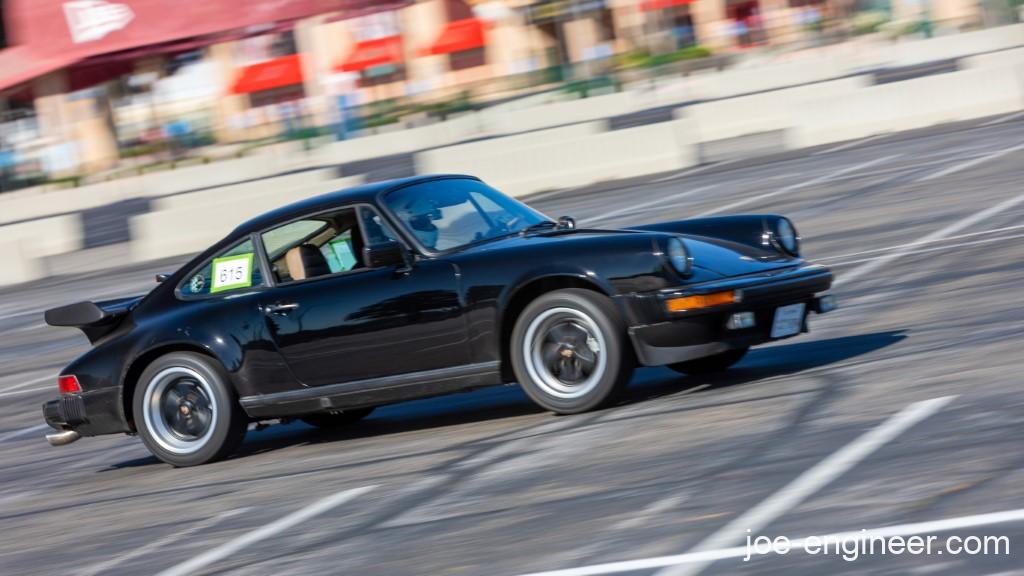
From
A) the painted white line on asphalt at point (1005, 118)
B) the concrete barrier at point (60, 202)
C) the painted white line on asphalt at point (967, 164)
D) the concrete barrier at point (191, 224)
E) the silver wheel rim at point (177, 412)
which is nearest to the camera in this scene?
the silver wheel rim at point (177, 412)

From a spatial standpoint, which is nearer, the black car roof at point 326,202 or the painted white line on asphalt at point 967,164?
the black car roof at point 326,202

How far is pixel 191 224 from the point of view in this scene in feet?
73.4

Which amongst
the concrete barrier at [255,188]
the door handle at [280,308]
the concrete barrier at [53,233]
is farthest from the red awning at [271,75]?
the door handle at [280,308]

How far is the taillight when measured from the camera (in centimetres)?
814

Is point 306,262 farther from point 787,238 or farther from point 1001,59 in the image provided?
point 1001,59

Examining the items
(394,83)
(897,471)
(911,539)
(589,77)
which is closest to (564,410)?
(897,471)

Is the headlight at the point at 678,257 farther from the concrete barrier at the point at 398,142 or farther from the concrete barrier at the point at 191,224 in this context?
the concrete barrier at the point at 398,142

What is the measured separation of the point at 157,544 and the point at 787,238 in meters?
3.67

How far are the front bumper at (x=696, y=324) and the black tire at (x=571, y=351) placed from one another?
0.34ft

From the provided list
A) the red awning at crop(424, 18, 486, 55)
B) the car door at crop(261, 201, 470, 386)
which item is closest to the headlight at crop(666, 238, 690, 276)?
the car door at crop(261, 201, 470, 386)

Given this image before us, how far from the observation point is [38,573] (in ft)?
20.1

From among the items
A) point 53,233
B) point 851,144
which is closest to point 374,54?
point 53,233

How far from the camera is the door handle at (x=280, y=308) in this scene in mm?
7633

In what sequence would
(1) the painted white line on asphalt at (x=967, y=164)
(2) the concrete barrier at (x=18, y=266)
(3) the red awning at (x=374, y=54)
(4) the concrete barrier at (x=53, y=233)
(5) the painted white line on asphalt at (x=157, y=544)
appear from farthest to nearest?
(3) the red awning at (x=374, y=54) → (4) the concrete barrier at (x=53, y=233) → (2) the concrete barrier at (x=18, y=266) → (1) the painted white line on asphalt at (x=967, y=164) → (5) the painted white line on asphalt at (x=157, y=544)
